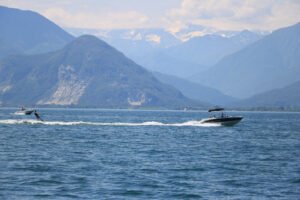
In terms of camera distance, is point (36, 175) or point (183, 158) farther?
point (183, 158)

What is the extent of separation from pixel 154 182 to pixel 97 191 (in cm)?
585

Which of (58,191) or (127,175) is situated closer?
(58,191)

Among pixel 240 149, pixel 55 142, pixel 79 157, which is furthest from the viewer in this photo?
pixel 55 142

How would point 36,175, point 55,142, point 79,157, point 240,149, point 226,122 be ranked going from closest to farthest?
point 36,175
point 79,157
point 240,149
point 55,142
point 226,122

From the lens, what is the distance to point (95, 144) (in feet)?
242

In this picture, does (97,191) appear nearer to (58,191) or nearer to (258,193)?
(58,191)

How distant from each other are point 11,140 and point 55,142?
25.3ft

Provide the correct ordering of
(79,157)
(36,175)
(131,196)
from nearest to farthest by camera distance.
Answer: (131,196)
(36,175)
(79,157)

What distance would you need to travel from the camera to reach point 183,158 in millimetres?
58531

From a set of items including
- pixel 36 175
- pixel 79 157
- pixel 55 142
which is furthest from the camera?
pixel 55 142

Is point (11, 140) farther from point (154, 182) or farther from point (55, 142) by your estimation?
point (154, 182)

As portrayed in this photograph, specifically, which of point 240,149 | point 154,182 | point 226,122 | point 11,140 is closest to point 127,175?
point 154,182

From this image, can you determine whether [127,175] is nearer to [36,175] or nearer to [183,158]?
[36,175]

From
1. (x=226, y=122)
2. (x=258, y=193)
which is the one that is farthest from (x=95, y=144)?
(x=226, y=122)
